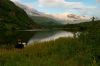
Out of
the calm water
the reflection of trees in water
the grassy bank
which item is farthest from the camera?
the calm water

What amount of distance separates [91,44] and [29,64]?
7357mm

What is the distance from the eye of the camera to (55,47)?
23766 millimetres

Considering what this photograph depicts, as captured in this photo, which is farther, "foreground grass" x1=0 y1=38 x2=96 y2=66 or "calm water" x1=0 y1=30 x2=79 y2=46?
"calm water" x1=0 y1=30 x2=79 y2=46

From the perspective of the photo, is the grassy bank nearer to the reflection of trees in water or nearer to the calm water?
the calm water

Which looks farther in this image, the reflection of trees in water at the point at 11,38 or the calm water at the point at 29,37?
the calm water at the point at 29,37

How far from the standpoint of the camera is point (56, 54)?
2147cm

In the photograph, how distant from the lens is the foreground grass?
1783 centimetres

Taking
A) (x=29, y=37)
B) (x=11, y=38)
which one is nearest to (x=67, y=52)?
(x=11, y=38)

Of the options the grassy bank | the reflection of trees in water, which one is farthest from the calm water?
the grassy bank

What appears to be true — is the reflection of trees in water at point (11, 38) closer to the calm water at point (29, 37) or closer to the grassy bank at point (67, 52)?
the calm water at point (29, 37)

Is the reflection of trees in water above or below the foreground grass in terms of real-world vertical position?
below

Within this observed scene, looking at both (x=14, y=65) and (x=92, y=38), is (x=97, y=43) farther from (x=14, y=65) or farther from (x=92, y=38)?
(x=14, y=65)

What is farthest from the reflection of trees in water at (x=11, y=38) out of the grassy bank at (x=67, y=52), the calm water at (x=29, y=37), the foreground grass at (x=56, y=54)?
the grassy bank at (x=67, y=52)

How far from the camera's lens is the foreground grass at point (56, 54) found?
17.8 meters
